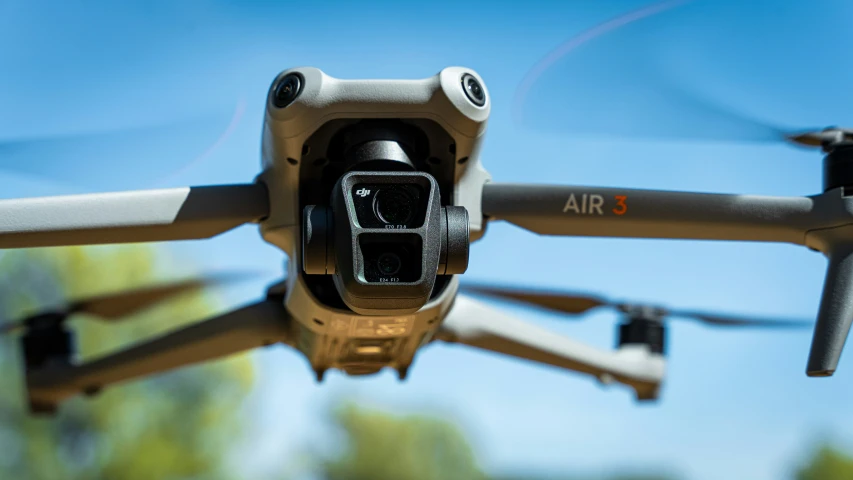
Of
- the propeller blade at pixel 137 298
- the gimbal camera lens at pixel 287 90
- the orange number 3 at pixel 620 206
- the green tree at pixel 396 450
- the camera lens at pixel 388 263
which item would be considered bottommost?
the green tree at pixel 396 450

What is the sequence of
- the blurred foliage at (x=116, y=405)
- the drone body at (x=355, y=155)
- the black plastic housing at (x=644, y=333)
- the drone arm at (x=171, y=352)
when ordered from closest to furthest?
the drone body at (x=355, y=155), the drone arm at (x=171, y=352), the black plastic housing at (x=644, y=333), the blurred foliage at (x=116, y=405)

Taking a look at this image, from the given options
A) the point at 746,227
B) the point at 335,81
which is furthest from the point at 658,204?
the point at 335,81

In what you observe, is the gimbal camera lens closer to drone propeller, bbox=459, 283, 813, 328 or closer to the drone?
the drone

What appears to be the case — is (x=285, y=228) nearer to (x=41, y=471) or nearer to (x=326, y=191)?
(x=326, y=191)

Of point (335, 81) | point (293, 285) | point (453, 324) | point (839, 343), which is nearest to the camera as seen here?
point (335, 81)

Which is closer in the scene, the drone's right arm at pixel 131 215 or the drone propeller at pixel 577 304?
the drone's right arm at pixel 131 215

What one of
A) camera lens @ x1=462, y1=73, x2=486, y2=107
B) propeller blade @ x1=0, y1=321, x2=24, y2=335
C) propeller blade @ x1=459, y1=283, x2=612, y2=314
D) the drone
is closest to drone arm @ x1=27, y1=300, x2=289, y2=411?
the drone

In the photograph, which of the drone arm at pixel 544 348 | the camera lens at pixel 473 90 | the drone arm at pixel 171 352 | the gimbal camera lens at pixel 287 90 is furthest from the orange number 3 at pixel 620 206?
the drone arm at pixel 171 352

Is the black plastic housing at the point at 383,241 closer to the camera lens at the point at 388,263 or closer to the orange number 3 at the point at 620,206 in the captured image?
the camera lens at the point at 388,263
